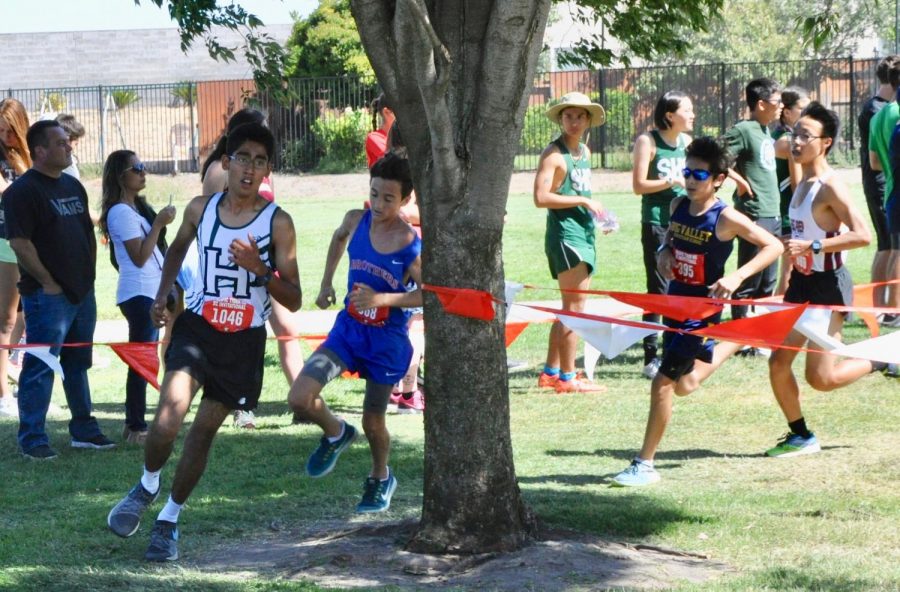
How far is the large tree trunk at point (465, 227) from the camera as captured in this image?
5.21 m

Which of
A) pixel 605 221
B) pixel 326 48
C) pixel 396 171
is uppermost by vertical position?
pixel 326 48

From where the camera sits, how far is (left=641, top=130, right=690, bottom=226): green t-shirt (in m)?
9.84

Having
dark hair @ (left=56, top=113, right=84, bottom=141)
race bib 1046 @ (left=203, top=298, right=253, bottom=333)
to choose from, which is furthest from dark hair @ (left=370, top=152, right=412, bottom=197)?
dark hair @ (left=56, top=113, right=84, bottom=141)

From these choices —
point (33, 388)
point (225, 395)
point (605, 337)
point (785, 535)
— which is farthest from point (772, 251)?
point (33, 388)

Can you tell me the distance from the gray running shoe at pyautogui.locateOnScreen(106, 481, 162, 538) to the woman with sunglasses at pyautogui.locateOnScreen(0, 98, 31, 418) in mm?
3692

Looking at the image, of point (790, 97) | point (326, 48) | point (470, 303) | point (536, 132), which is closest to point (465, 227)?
point (470, 303)

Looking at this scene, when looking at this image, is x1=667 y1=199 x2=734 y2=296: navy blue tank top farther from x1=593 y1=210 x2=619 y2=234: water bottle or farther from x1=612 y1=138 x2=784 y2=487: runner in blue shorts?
x1=593 y1=210 x2=619 y2=234: water bottle

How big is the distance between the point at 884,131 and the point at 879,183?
39.0 inches

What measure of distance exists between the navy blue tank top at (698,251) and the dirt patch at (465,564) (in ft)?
6.50

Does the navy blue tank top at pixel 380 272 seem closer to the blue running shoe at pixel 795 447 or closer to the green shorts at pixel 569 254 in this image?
the blue running shoe at pixel 795 447

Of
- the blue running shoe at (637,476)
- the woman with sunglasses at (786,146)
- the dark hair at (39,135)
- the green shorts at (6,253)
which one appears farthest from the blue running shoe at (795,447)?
the green shorts at (6,253)

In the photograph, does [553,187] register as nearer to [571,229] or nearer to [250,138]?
[571,229]

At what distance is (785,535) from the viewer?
19.0 feet

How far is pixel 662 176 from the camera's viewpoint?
9.84 m
